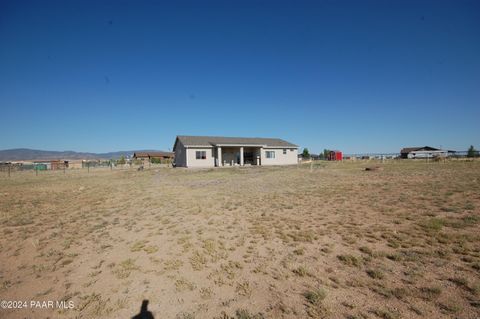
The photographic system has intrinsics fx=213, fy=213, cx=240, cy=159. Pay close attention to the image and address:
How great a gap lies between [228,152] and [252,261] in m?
29.0

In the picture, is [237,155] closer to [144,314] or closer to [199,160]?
[199,160]

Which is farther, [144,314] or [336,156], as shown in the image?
[336,156]

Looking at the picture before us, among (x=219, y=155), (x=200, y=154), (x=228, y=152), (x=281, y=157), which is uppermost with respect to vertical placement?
(x=228, y=152)

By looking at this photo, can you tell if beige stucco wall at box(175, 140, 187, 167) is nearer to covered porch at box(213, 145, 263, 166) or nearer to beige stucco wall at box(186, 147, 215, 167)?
beige stucco wall at box(186, 147, 215, 167)

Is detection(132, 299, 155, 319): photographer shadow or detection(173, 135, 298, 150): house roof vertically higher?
detection(173, 135, 298, 150): house roof

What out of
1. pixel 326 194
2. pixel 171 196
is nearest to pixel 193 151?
pixel 171 196

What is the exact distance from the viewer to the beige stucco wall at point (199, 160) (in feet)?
95.1

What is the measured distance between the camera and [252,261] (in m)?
4.08

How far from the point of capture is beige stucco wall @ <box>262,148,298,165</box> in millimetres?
34216

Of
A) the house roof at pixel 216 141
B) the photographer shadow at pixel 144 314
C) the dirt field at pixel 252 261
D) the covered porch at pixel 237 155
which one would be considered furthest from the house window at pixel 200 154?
the photographer shadow at pixel 144 314

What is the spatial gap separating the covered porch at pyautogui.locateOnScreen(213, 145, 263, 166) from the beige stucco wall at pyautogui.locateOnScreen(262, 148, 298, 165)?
1.06 meters

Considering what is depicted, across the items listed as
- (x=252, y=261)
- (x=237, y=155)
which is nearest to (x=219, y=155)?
(x=237, y=155)

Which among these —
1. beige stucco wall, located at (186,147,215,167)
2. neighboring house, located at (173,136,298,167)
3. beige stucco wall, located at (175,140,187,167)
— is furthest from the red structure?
beige stucco wall, located at (175,140,187,167)

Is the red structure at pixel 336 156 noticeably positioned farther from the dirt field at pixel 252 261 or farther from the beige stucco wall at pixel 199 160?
the dirt field at pixel 252 261
